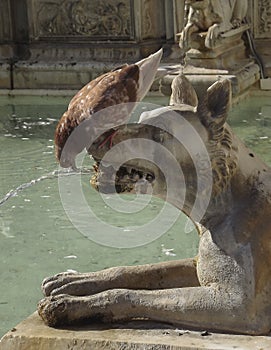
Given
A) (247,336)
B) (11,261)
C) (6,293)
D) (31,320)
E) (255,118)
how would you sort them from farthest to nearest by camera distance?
(255,118) < (11,261) < (6,293) < (31,320) < (247,336)

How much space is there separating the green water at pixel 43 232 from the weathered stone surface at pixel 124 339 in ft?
5.64

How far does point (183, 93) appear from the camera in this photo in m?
3.96

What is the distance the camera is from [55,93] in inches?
566

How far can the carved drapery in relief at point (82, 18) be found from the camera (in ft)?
48.0

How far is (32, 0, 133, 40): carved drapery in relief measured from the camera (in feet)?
48.0

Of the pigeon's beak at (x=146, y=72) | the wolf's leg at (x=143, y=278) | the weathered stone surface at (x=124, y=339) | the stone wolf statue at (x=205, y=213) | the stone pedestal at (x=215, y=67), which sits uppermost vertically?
the pigeon's beak at (x=146, y=72)

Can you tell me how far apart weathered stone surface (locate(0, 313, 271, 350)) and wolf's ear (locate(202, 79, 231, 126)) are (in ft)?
2.69

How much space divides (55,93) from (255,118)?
3700 millimetres

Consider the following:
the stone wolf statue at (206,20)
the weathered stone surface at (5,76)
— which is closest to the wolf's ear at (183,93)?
the stone wolf statue at (206,20)

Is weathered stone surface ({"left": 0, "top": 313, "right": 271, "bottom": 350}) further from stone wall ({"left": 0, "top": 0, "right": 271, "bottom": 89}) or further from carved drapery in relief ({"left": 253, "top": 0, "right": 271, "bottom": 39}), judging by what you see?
stone wall ({"left": 0, "top": 0, "right": 271, "bottom": 89})

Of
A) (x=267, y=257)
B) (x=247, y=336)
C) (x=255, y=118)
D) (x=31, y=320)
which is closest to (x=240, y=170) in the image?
(x=267, y=257)

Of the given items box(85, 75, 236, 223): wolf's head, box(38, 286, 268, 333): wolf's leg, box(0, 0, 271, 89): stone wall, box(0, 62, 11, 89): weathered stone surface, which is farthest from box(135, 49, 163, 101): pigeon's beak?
box(0, 62, 11, 89): weathered stone surface

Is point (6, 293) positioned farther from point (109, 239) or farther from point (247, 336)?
point (247, 336)

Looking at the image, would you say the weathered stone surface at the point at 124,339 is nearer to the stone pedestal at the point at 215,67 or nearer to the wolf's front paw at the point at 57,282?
the wolf's front paw at the point at 57,282
